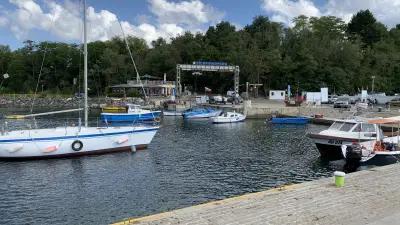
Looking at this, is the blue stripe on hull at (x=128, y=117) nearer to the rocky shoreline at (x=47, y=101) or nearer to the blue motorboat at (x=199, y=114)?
the blue motorboat at (x=199, y=114)

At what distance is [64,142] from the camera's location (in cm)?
3262

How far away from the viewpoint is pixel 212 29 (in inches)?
5305

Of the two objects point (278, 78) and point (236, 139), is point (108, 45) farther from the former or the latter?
point (236, 139)

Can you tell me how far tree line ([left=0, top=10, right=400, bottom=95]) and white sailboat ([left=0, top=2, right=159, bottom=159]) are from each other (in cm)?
6975

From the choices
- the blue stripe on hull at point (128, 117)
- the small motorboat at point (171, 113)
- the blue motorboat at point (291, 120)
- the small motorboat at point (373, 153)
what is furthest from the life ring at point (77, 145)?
the small motorboat at point (171, 113)

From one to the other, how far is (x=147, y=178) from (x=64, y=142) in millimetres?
9299

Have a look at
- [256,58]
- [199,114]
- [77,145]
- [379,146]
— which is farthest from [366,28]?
[77,145]

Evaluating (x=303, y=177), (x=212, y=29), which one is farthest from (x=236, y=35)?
(x=303, y=177)

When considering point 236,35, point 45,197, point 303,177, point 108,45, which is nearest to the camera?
point 45,197

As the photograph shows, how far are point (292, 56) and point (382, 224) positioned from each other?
346 ft

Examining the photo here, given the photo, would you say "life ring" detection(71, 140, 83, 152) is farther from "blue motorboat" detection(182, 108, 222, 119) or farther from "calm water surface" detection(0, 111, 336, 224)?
"blue motorboat" detection(182, 108, 222, 119)

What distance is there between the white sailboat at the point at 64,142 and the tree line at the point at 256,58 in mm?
69749

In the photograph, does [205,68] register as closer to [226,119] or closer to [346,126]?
[226,119]

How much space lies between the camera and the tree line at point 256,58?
361ft
